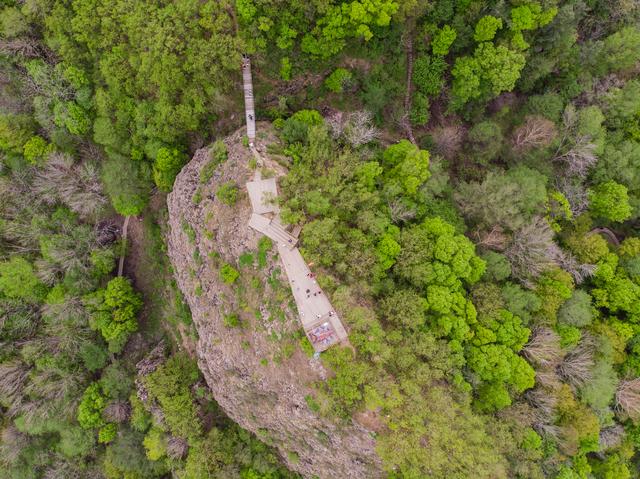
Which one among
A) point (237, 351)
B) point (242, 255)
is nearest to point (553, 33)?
point (242, 255)

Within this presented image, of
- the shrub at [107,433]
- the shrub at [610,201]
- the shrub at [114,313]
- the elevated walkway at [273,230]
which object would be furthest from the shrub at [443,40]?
the shrub at [107,433]

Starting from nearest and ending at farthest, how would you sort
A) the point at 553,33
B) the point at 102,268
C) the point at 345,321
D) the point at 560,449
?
the point at 345,321, the point at 560,449, the point at 553,33, the point at 102,268

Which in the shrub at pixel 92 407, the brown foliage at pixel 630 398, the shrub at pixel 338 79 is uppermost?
the shrub at pixel 338 79

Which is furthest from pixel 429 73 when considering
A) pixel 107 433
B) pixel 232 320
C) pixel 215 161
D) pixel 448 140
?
pixel 107 433

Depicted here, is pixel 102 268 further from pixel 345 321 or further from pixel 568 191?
pixel 568 191

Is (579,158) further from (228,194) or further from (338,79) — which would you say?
(228,194)

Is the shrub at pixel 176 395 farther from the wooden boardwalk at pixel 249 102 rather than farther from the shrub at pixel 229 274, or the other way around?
the wooden boardwalk at pixel 249 102
